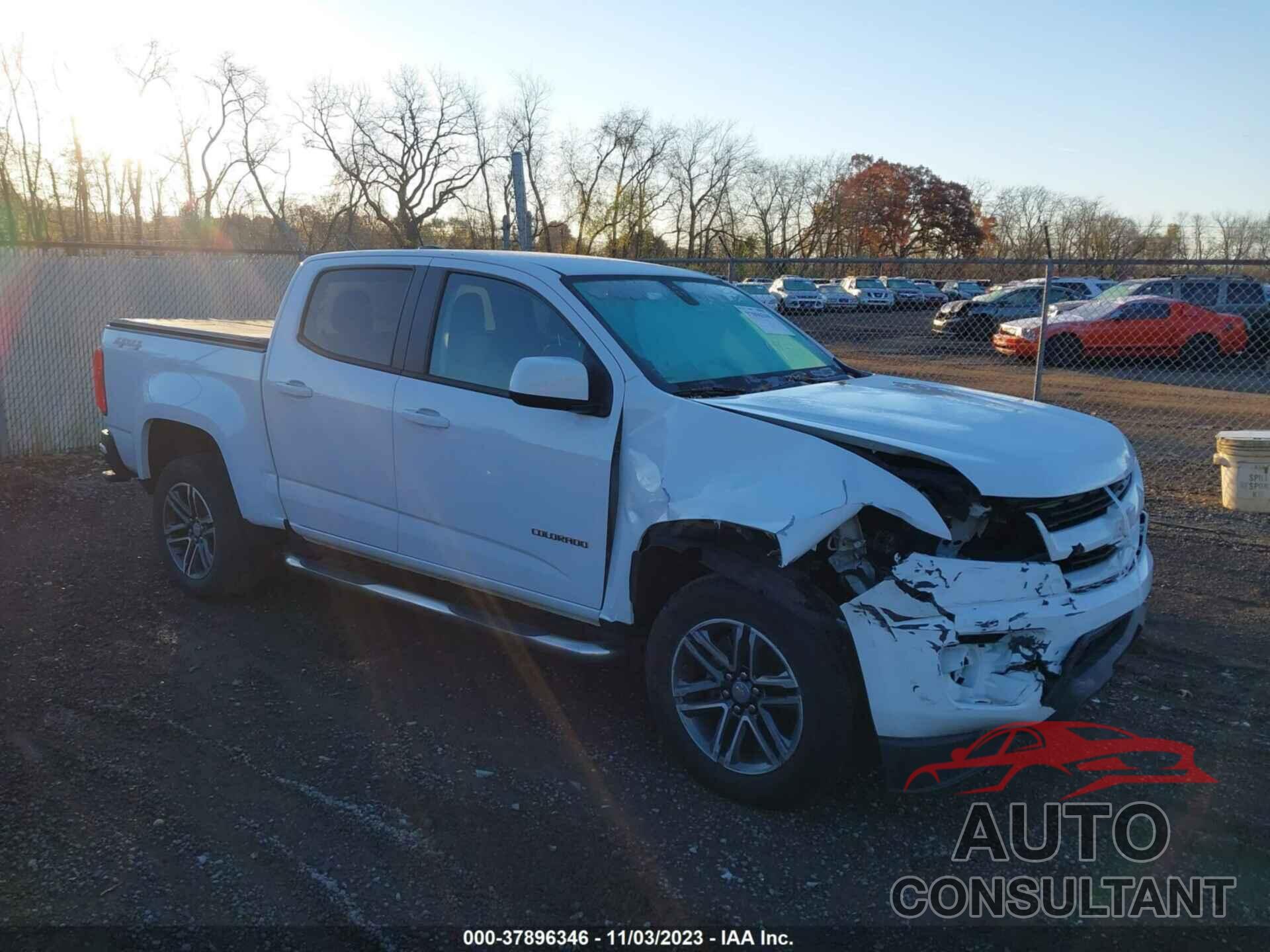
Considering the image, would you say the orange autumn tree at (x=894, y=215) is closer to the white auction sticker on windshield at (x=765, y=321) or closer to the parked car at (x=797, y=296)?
the parked car at (x=797, y=296)

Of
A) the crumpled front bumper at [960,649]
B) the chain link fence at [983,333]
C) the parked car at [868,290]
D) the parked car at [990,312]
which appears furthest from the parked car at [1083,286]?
the crumpled front bumper at [960,649]

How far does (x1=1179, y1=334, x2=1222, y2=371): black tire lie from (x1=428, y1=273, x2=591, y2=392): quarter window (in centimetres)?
1661

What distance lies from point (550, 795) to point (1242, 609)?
418 cm

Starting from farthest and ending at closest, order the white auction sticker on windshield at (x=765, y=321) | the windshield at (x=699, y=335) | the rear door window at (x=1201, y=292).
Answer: the rear door window at (x=1201, y=292)
the white auction sticker on windshield at (x=765, y=321)
the windshield at (x=699, y=335)

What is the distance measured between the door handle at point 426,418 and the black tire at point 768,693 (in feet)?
4.35

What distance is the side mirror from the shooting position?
3697 millimetres

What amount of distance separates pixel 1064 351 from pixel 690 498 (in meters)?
17.2

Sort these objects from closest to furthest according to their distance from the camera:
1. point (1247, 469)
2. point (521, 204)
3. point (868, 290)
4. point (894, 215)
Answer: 1. point (1247, 469)
2. point (521, 204)
3. point (868, 290)
4. point (894, 215)

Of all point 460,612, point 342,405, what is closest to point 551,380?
point 460,612

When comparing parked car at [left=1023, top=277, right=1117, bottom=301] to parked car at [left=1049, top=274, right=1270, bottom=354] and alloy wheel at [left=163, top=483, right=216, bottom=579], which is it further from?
A: alloy wheel at [left=163, top=483, right=216, bottom=579]

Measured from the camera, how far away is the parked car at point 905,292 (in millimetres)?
31562

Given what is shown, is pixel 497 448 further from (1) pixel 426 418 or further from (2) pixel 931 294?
(2) pixel 931 294

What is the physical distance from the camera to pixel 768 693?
3461 millimetres

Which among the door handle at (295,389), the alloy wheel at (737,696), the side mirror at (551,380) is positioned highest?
the side mirror at (551,380)
